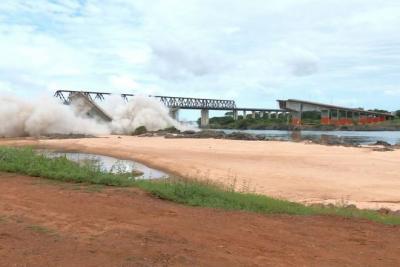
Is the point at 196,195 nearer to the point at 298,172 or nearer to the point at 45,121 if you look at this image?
the point at 298,172

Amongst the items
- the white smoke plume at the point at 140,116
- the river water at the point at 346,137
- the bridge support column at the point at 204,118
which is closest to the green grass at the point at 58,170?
the river water at the point at 346,137

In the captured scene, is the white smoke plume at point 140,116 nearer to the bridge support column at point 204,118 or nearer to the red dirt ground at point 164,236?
the bridge support column at point 204,118

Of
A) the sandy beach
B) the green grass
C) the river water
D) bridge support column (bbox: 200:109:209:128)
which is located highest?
bridge support column (bbox: 200:109:209:128)

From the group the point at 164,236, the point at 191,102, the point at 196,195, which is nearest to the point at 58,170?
the point at 196,195

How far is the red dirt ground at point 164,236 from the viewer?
7.27m

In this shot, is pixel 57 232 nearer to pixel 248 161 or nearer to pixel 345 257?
pixel 345 257

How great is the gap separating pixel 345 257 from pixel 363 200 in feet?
36.0

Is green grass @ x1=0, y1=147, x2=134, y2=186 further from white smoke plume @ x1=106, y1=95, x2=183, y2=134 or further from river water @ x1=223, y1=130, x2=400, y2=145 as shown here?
white smoke plume @ x1=106, y1=95, x2=183, y2=134

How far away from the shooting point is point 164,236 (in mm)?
8438

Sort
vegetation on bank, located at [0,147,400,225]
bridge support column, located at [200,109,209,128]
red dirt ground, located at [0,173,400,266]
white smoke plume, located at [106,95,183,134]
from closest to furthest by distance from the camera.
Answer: red dirt ground, located at [0,173,400,266] → vegetation on bank, located at [0,147,400,225] → white smoke plume, located at [106,95,183,134] → bridge support column, located at [200,109,209,128]

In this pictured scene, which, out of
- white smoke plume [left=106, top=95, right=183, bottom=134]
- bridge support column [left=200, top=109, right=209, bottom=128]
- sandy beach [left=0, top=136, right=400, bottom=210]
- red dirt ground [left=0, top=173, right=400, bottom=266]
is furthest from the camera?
bridge support column [left=200, top=109, right=209, bottom=128]

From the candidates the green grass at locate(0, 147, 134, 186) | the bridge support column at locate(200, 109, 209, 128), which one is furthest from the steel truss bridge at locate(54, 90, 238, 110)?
the green grass at locate(0, 147, 134, 186)

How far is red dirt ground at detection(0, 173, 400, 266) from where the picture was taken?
23.9 ft

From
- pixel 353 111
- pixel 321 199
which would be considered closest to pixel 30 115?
pixel 321 199
